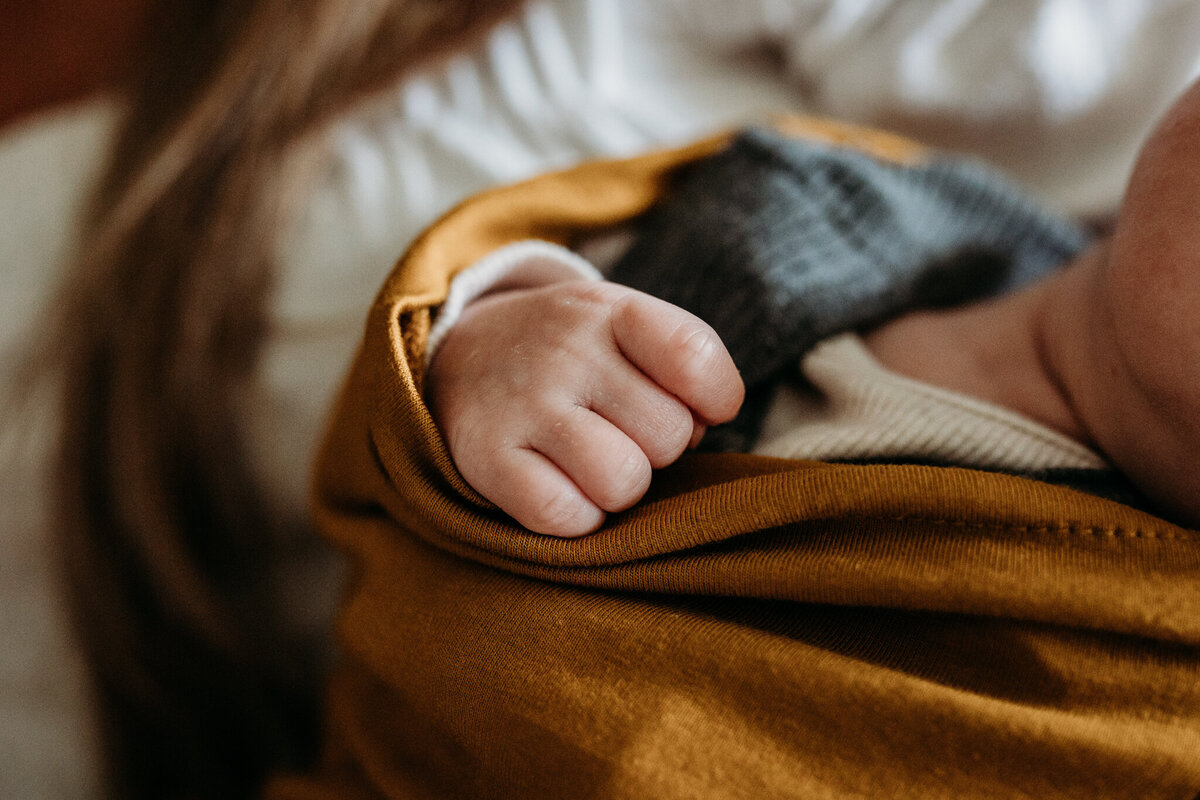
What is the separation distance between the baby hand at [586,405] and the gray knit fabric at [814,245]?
9cm

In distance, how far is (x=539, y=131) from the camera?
64 cm

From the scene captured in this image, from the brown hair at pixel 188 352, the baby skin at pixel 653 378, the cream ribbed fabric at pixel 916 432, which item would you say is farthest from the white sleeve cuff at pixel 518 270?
the brown hair at pixel 188 352

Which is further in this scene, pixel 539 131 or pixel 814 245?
pixel 539 131

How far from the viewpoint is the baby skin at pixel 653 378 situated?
34 centimetres

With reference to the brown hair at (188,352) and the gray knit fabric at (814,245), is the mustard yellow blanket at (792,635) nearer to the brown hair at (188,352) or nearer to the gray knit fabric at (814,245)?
the gray knit fabric at (814,245)

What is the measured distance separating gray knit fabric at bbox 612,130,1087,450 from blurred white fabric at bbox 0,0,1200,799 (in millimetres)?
102

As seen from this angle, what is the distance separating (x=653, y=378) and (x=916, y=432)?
147 mm

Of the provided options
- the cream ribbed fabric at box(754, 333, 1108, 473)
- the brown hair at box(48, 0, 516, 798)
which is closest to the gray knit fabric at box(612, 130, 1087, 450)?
the cream ribbed fabric at box(754, 333, 1108, 473)

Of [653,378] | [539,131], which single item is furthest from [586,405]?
[539,131]

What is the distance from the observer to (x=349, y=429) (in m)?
0.43

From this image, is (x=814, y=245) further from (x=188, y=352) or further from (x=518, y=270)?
(x=188, y=352)

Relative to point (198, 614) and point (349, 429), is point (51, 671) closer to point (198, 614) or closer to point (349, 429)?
point (198, 614)

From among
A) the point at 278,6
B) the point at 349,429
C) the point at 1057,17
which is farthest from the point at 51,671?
the point at 1057,17

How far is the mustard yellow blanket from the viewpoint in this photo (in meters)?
0.31
